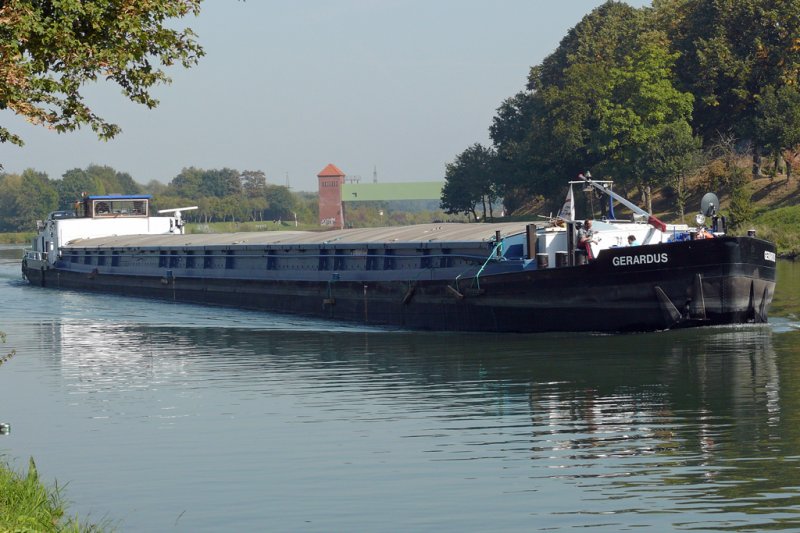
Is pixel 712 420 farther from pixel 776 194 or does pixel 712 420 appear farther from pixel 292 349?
pixel 776 194

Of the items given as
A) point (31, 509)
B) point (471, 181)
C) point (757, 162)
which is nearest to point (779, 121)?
point (757, 162)

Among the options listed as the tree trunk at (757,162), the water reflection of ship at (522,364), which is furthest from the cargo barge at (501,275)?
the tree trunk at (757,162)

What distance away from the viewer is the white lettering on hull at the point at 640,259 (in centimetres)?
2388

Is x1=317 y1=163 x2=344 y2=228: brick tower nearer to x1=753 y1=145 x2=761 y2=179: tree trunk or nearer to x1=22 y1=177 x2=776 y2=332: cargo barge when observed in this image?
x1=753 y1=145 x2=761 y2=179: tree trunk

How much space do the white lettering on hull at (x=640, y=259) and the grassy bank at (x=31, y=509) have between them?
15.6 metres

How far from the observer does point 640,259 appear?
24156 mm

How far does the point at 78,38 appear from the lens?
15.2 m

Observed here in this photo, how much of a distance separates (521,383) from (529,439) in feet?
16.4

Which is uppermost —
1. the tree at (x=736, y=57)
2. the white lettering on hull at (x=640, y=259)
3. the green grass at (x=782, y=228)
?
the tree at (x=736, y=57)

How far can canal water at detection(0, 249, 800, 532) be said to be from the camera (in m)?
11.0

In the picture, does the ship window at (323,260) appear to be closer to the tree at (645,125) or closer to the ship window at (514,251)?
the ship window at (514,251)

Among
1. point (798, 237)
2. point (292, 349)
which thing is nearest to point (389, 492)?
point (292, 349)

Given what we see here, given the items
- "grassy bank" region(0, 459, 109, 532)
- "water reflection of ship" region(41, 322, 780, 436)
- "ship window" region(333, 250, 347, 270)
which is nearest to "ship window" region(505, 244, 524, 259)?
"water reflection of ship" region(41, 322, 780, 436)

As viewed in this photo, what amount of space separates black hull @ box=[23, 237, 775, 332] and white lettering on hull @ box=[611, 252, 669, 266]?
0.02 metres
